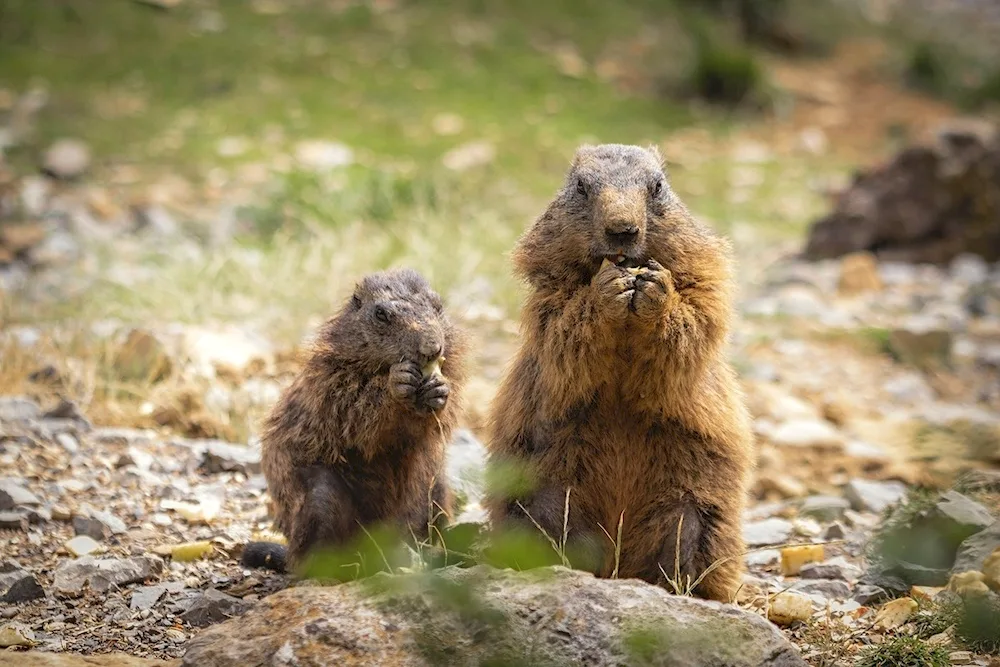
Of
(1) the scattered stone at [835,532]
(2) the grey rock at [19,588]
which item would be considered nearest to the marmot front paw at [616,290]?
(1) the scattered stone at [835,532]

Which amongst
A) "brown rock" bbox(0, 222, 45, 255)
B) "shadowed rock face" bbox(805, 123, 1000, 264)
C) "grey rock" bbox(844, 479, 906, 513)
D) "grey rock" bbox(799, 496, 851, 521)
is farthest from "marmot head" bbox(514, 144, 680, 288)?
"shadowed rock face" bbox(805, 123, 1000, 264)

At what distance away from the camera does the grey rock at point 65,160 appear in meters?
11.3

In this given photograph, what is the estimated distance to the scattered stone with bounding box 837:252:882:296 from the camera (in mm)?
10094

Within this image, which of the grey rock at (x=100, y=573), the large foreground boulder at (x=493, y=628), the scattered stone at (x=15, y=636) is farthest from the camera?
the grey rock at (x=100, y=573)

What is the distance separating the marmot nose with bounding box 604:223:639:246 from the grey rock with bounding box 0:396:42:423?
3219 mm

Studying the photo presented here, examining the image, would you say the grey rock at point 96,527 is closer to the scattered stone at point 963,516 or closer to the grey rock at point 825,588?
the grey rock at point 825,588

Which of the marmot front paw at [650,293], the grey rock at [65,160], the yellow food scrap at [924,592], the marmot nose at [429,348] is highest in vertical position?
the grey rock at [65,160]

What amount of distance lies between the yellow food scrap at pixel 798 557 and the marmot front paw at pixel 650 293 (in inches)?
55.5

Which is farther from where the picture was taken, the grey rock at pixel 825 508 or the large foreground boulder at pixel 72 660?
the grey rock at pixel 825 508

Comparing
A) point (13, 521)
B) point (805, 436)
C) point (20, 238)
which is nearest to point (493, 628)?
point (13, 521)

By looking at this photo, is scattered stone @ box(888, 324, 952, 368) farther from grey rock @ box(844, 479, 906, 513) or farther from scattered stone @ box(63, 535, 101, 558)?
scattered stone @ box(63, 535, 101, 558)

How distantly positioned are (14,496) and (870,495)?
3.81m

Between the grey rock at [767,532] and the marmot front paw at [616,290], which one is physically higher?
the marmot front paw at [616,290]

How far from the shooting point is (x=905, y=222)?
36.4 feet
